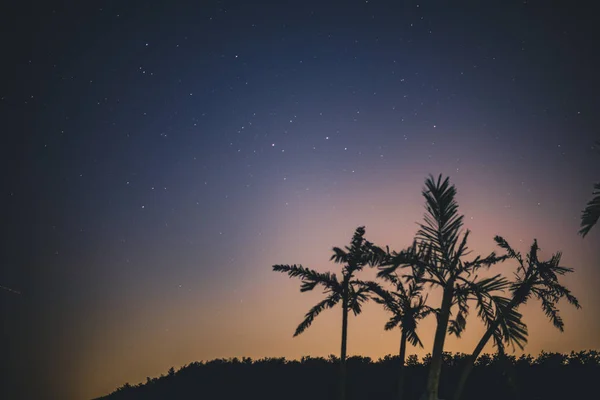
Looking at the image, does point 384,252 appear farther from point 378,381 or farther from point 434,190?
point 378,381

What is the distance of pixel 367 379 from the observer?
894 inches

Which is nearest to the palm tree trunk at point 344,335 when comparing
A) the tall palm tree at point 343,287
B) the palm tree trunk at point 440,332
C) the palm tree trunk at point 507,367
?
the tall palm tree at point 343,287

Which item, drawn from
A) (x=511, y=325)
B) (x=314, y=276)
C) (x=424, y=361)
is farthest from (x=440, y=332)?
(x=424, y=361)

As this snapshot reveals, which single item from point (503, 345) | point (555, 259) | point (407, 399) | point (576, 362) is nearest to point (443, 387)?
point (407, 399)

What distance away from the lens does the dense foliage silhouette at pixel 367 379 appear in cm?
1759

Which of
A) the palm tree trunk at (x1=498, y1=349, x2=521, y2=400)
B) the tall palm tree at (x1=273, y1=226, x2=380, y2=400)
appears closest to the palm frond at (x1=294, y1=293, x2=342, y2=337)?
the tall palm tree at (x1=273, y1=226, x2=380, y2=400)

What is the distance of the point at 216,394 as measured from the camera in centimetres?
2759

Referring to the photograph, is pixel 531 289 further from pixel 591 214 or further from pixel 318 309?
pixel 318 309

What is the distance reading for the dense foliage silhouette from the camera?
57.7ft

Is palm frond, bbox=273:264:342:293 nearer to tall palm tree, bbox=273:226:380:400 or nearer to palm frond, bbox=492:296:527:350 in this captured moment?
tall palm tree, bbox=273:226:380:400

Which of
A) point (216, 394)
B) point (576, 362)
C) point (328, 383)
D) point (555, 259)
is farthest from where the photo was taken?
point (216, 394)

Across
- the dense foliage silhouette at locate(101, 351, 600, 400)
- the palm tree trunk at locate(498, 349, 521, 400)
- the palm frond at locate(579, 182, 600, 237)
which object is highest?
the palm frond at locate(579, 182, 600, 237)

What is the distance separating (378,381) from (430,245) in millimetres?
19966

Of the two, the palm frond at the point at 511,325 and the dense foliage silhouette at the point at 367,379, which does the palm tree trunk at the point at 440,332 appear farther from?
the dense foliage silhouette at the point at 367,379
